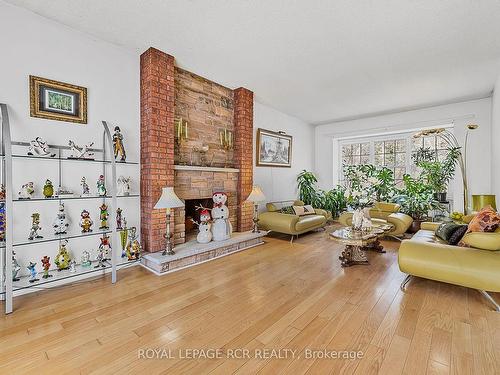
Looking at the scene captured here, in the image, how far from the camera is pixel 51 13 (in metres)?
2.42

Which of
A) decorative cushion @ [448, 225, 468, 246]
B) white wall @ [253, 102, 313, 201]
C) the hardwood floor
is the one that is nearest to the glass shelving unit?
the hardwood floor

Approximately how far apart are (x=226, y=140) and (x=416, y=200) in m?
4.28

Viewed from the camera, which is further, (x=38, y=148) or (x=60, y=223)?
(x=60, y=223)

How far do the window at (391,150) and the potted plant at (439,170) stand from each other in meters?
0.20

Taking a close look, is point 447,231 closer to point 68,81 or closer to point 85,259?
point 85,259

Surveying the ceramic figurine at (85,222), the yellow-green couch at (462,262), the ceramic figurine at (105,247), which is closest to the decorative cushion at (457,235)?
the yellow-green couch at (462,262)

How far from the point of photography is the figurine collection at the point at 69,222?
2277 millimetres

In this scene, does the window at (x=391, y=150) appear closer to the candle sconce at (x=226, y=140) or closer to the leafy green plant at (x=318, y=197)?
the leafy green plant at (x=318, y=197)

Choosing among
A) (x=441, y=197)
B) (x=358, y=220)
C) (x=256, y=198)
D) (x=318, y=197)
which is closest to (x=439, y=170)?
(x=441, y=197)

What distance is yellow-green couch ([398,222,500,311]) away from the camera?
6.93ft

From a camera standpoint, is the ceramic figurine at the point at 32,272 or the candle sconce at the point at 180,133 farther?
the candle sconce at the point at 180,133

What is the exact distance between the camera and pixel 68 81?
2633 millimetres

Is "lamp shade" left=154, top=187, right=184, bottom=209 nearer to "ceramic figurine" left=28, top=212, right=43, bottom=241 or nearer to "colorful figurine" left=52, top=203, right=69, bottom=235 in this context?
"colorful figurine" left=52, top=203, right=69, bottom=235

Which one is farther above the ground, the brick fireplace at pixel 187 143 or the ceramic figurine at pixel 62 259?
the brick fireplace at pixel 187 143
